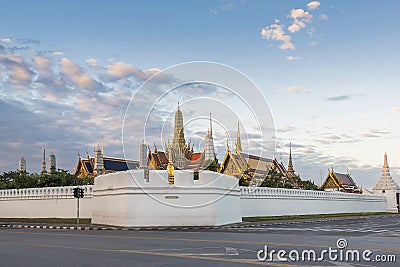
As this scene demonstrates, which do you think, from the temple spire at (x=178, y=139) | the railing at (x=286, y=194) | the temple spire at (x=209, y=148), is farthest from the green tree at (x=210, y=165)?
the railing at (x=286, y=194)

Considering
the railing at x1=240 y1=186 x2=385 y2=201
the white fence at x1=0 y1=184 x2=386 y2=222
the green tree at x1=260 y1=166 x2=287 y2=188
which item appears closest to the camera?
the white fence at x1=0 y1=184 x2=386 y2=222

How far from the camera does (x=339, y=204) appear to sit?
48125mm

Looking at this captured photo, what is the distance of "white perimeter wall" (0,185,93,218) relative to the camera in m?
31.6

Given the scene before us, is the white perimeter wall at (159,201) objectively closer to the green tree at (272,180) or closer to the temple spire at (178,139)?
the temple spire at (178,139)

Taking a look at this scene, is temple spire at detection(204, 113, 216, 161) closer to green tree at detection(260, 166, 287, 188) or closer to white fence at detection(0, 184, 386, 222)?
green tree at detection(260, 166, 287, 188)

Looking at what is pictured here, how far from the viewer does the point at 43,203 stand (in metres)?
35.1

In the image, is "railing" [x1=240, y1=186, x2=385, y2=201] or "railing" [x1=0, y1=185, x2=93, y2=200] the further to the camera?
"railing" [x1=240, y1=186, x2=385, y2=201]

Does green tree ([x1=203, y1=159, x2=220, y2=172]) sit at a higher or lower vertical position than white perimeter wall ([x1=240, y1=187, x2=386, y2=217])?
higher

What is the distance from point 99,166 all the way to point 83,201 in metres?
35.0

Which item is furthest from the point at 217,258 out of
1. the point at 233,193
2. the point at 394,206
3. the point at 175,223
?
the point at 394,206

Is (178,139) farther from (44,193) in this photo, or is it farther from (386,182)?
(386,182)

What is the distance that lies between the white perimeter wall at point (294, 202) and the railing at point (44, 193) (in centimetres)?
905

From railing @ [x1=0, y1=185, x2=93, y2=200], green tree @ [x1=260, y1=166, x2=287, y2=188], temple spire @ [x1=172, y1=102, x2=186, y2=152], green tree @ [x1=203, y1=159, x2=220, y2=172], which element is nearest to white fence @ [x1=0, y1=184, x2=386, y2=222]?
railing @ [x1=0, y1=185, x2=93, y2=200]

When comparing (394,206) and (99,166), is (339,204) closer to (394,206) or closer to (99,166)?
(394,206)
